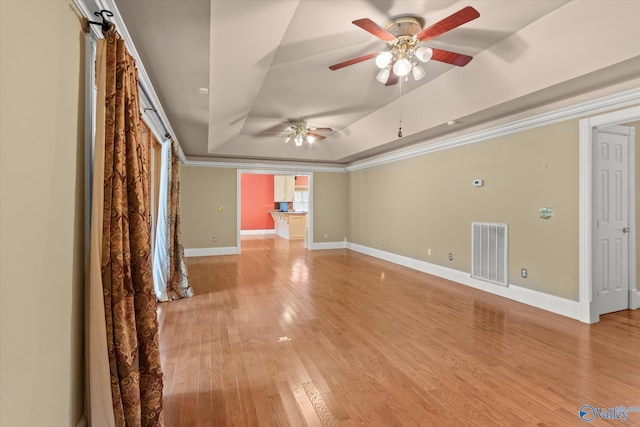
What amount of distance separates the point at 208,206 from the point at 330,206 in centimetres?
333

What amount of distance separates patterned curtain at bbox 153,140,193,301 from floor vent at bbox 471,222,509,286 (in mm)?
4371

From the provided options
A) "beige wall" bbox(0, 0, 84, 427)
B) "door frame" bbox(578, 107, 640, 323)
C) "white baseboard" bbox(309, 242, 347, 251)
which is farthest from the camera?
"white baseboard" bbox(309, 242, 347, 251)

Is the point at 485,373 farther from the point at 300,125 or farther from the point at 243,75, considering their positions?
the point at 300,125

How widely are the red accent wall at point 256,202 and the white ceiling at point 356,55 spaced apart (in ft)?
24.6

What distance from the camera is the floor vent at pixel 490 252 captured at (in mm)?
4348

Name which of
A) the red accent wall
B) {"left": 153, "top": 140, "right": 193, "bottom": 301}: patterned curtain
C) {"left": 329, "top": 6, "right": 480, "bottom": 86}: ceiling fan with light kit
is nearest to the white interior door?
{"left": 329, "top": 6, "right": 480, "bottom": 86}: ceiling fan with light kit

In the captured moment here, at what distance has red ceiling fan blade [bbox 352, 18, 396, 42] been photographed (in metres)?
1.93

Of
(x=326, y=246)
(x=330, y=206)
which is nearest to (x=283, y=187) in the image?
(x=330, y=206)

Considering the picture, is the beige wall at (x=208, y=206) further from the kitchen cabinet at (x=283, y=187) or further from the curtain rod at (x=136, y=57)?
the kitchen cabinet at (x=283, y=187)

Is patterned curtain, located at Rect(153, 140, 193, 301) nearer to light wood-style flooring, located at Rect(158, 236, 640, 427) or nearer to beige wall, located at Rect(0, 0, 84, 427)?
light wood-style flooring, located at Rect(158, 236, 640, 427)

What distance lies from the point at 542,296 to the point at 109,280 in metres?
4.55

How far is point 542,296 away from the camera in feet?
12.6

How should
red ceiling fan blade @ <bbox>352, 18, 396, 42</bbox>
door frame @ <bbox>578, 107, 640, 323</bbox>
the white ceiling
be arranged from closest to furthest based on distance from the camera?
red ceiling fan blade @ <bbox>352, 18, 396, 42</bbox> < the white ceiling < door frame @ <bbox>578, 107, 640, 323</bbox>

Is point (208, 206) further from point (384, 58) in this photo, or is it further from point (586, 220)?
point (586, 220)
